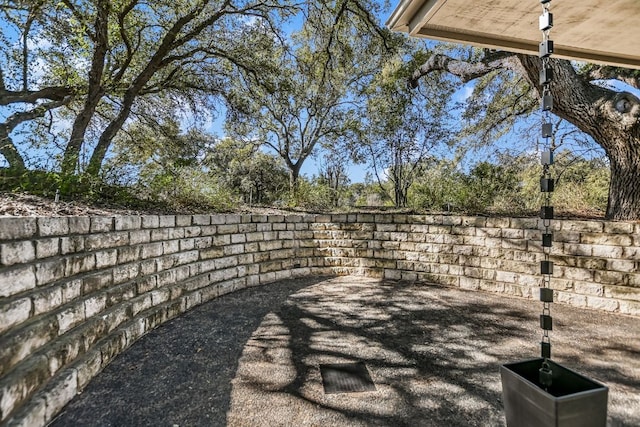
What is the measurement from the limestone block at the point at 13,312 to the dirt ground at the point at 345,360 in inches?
27.5

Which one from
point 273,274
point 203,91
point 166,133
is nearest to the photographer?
point 273,274

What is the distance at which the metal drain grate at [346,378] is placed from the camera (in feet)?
8.09

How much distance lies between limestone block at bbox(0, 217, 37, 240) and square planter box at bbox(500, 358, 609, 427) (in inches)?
122

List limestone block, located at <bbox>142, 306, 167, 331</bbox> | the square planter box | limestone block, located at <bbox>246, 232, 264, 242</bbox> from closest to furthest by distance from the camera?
the square planter box → limestone block, located at <bbox>142, 306, 167, 331</bbox> → limestone block, located at <bbox>246, 232, 264, 242</bbox>

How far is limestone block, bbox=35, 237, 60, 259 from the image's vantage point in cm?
224

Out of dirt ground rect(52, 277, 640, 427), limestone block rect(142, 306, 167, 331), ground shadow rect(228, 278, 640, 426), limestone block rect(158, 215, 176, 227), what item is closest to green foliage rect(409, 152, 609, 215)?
ground shadow rect(228, 278, 640, 426)

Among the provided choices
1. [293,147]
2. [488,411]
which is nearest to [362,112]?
[293,147]

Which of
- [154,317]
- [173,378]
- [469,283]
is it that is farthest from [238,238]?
[469,283]

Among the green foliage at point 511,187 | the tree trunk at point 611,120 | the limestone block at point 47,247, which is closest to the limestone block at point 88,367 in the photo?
the limestone block at point 47,247

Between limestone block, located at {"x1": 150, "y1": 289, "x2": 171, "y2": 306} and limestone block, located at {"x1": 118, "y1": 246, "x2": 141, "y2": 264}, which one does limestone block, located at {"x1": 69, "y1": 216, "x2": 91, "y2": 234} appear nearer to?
limestone block, located at {"x1": 118, "y1": 246, "x2": 141, "y2": 264}

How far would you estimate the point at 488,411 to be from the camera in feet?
7.19

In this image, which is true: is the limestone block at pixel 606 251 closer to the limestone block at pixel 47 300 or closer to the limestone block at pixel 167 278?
the limestone block at pixel 167 278

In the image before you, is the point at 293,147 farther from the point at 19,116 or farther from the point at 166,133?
the point at 19,116

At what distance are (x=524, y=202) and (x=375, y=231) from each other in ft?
10.6
